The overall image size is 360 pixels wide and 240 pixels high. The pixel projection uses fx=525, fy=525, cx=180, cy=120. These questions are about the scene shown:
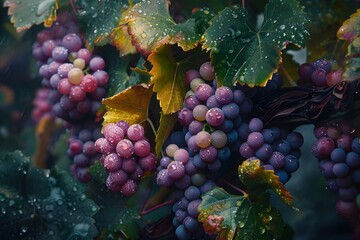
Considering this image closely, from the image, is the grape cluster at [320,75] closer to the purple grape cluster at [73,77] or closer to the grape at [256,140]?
the grape at [256,140]

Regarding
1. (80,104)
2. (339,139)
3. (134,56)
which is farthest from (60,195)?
(339,139)

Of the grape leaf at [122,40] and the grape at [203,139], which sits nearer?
the grape at [203,139]

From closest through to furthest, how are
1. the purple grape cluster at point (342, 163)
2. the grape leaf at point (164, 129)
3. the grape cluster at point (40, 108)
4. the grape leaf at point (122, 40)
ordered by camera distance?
the purple grape cluster at point (342, 163) < the grape leaf at point (164, 129) < the grape leaf at point (122, 40) < the grape cluster at point (40, 108)

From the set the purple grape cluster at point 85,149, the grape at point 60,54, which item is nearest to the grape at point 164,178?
the purple grape cluster at point 85,149

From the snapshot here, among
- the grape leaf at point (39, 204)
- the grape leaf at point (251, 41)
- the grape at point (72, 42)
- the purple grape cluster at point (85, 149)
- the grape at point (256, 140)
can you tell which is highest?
the grape leaf at point (251, 41)

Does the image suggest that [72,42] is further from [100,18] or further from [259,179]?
[259,179]

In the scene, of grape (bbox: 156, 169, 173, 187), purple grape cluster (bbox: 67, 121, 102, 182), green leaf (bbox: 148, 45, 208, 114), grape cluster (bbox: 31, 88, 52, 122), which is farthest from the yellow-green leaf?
grape cluster (bbox: 31, 88, 52, 122)

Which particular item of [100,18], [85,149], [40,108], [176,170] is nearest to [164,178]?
[176,170]
